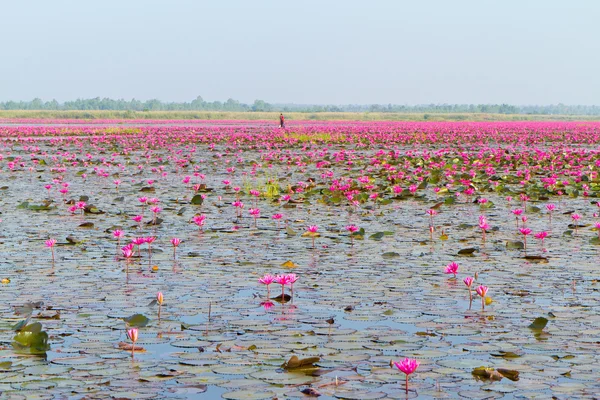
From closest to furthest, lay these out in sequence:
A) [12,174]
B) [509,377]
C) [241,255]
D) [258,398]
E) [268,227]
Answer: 1. [258,398]
2. [509,377]
3. [241,255]
4. [268,227]
5. [12,174]

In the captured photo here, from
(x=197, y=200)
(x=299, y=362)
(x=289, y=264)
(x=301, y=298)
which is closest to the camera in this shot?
(x=299, y=362)

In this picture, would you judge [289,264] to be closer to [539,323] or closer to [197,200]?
[539,323]

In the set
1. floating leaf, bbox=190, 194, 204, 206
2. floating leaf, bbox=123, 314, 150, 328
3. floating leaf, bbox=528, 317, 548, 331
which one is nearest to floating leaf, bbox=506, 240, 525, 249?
floating leaf, bbox=528, 317, 548, 331

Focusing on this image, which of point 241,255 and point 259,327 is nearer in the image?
point 259,327

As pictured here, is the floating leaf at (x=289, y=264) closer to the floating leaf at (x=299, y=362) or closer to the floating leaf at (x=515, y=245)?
the floating leaf at (x=515, y=245)

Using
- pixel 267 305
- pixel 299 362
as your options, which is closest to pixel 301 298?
pixel 267 305

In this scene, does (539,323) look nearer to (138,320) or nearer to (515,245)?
(138,320)

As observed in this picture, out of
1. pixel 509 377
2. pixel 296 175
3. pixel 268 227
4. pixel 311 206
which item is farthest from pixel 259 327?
pixel 296 175

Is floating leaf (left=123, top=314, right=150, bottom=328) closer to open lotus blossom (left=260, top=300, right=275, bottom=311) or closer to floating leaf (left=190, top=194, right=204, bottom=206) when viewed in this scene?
open lotus blossom (left=260, top=300, right=275, bottom=311)

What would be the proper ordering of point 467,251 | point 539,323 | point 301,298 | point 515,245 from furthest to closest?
point 515,245, point 467,251, point 301,298, point 539,323

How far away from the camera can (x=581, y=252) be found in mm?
8750

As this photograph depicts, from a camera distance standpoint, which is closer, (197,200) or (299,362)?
(299,362)

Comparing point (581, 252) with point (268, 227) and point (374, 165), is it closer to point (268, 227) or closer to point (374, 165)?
point (268, 227)

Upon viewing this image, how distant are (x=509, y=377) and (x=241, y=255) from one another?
446cm
